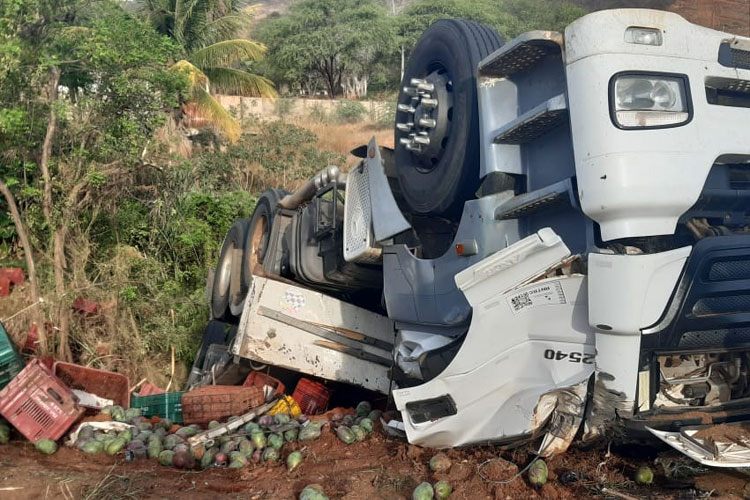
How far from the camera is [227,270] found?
23.6 ft

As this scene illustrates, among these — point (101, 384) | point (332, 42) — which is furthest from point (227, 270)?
point (332, 42)

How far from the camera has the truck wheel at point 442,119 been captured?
342 centimetres

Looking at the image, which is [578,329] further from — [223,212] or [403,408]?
[223,212]

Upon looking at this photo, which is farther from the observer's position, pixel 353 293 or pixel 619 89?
pixel 353 293

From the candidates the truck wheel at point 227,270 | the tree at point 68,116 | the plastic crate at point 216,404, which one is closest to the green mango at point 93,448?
the plastic crate at point 216,404

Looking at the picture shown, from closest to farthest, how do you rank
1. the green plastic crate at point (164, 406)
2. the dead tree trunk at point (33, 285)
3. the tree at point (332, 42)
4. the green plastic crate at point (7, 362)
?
the green plastic crate at point (7, 362) < the green plastic crate at point (164, 406) < the dead tree trunk at point (33, 285) < the tree at point (332, 42)

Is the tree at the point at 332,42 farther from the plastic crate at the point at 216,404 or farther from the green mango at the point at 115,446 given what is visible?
the green mango at the point at 115,446

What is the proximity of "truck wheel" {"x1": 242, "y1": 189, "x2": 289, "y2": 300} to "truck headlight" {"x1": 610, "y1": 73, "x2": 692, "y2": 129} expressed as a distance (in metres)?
4.20

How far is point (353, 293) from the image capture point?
5.51m

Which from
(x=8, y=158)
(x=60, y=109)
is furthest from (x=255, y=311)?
(x=8, y=158)

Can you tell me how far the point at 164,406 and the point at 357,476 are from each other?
2774mm

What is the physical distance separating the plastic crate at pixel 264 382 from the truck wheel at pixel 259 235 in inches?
44.2

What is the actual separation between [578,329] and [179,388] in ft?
19.8

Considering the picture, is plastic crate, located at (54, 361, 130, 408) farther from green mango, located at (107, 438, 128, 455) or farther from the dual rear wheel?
green mango, located at (107, 438, 128, 455)
